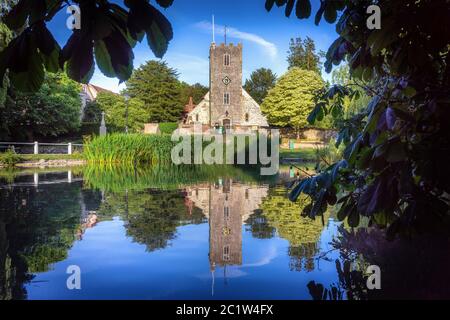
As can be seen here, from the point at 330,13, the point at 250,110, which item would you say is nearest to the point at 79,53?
the point at 330,13

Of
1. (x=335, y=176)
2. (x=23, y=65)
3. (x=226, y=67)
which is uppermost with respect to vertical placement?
(x=226, y=67)

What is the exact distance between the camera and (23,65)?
886 millimetres

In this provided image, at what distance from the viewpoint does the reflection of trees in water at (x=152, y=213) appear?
12.5 ft

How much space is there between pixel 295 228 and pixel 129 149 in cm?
1484

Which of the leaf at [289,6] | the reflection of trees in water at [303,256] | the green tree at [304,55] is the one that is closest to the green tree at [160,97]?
the green tree at [304,55]

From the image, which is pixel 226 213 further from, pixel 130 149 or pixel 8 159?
pixel 8 159

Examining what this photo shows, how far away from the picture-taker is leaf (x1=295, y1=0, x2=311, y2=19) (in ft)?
5.67

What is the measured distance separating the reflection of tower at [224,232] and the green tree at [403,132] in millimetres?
1196

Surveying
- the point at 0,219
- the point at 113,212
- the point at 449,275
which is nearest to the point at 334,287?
the point at 449,275

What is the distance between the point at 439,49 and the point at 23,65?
160 centimetres

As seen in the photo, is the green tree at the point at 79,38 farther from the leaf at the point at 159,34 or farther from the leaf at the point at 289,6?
the leaf at the point at 289,6

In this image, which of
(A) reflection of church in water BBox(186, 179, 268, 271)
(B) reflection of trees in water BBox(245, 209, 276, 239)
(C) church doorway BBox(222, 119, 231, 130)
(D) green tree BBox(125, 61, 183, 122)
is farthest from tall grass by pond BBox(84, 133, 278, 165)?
(D) green tree BBox(125, 61, 183, 122)

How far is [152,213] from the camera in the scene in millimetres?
5078

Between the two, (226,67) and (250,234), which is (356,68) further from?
(226,67)
